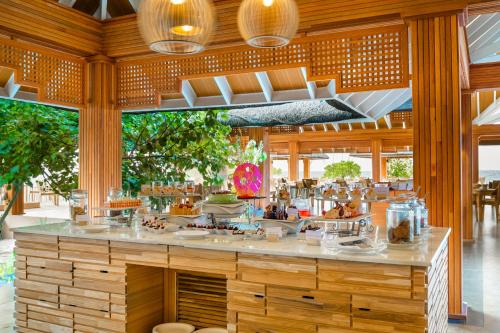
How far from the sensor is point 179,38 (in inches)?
107

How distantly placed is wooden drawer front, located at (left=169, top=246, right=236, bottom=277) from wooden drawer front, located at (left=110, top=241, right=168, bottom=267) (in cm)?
7

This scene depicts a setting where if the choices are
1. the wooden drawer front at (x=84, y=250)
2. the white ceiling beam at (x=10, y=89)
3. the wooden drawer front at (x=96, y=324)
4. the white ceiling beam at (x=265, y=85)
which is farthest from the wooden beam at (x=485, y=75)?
the white ceiling beam at (x=10, y=89)

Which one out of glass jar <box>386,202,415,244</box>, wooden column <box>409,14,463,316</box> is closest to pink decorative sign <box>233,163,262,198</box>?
glass jar <box>386,202,415,244</box>

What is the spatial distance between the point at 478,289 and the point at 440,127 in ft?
Result: 6.72

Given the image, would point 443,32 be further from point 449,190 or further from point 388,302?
point 388,302

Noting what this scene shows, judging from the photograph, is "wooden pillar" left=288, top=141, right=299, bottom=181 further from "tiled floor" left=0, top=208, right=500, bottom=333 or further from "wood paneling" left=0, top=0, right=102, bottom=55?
"wood paneling" left=0, top=0, right=102, bottom=55

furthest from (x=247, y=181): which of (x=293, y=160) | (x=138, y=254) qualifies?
(x=293, y=160)

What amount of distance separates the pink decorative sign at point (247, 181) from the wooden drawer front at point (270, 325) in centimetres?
99

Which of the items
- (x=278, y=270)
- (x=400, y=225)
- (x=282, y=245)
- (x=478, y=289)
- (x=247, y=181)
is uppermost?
(x=247, y=181)

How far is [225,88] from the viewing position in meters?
7.41

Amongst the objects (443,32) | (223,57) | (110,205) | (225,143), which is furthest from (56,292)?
(225,143)

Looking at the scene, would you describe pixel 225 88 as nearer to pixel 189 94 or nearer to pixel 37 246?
pixel 189 94

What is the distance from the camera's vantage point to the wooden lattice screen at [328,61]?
4410 mm

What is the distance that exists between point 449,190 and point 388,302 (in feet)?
6.83
